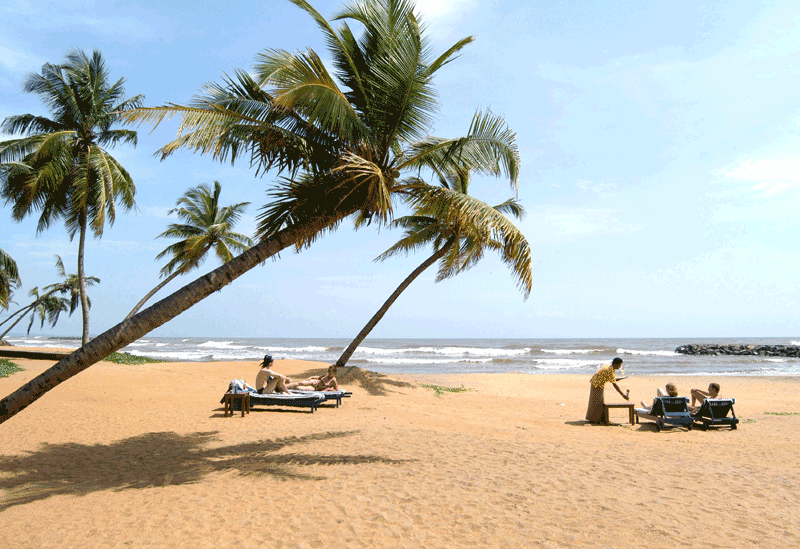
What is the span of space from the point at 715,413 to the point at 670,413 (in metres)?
0.82

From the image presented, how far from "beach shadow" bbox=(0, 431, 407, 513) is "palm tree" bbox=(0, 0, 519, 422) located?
2218 millimetres

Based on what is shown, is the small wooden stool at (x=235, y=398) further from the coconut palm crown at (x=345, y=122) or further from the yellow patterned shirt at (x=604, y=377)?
the yellow patterned shirt at (x=604, y=377)

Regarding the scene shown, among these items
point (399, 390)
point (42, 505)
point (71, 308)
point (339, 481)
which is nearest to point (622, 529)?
point (339, 481)

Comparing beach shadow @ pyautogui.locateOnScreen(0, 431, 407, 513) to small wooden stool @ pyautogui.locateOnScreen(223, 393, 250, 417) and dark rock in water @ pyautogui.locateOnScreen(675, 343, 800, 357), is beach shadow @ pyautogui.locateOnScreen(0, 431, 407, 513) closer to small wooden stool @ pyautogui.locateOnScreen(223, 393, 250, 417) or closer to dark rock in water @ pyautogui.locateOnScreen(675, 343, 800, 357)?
small wooden stool @ pyautogui.locateOnScreen(223, 393, 250, 417)

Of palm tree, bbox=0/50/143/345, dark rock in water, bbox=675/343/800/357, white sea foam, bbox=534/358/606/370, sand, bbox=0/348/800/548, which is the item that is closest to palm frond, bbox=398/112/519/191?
sand, bbox=0/348/800/548

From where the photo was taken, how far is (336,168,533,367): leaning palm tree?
6590mm

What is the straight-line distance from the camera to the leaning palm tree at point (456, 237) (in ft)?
21.6

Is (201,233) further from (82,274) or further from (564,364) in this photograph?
(564,364)

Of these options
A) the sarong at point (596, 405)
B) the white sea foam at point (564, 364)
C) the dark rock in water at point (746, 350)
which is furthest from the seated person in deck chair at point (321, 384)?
the dark rock in water at point (746, 350)

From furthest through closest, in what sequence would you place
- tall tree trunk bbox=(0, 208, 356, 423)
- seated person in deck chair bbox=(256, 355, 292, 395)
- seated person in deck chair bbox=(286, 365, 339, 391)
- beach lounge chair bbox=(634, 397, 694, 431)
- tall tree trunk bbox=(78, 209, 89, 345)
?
tall tree trunk bbox=(78, 209, 89, 345), seated person in deck chair bbox=(286, 365, 339, 391), seated person in deck chair bbox=(256, 355, 292, 395), beach lounge chair bbox=(634, 397, 694, 431), tall tree trunk bbox=(0, 208, 356, 423)

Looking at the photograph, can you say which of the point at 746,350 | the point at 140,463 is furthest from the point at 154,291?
the point at 746,350

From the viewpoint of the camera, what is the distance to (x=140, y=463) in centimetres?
626

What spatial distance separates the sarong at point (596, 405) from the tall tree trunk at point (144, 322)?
6.65 m

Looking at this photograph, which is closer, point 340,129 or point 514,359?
point 340,129
